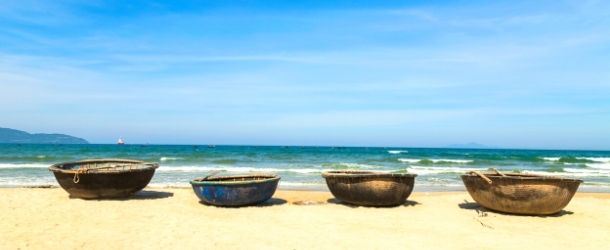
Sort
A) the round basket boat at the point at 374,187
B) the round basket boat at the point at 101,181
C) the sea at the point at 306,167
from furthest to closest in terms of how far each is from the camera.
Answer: the sea at the point at 306,167, the round basket boat at the point at 101,181, the round basket boat at the point at 374,187

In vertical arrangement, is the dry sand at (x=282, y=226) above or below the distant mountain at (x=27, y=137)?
below

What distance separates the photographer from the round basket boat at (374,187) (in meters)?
10.1

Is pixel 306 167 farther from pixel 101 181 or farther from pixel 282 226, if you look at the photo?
pixel 282 226

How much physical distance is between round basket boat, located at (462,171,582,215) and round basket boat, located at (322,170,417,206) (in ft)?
5.57

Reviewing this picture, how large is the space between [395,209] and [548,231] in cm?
319

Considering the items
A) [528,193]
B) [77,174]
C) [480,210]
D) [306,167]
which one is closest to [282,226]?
[480,210]

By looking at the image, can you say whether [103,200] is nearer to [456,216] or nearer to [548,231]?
[456,216]

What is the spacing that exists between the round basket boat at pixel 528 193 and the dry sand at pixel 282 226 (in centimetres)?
23

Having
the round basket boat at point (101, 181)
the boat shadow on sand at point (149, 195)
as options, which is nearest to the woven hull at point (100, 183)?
the round basket boat at point (101, 181)

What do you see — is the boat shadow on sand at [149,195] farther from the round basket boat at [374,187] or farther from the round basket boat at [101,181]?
the round basket boat at [374,187]

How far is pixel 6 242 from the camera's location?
674 cm

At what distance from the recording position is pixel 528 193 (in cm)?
911

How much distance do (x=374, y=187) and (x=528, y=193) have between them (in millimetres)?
3106

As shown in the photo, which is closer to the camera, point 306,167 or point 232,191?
point 232,191
